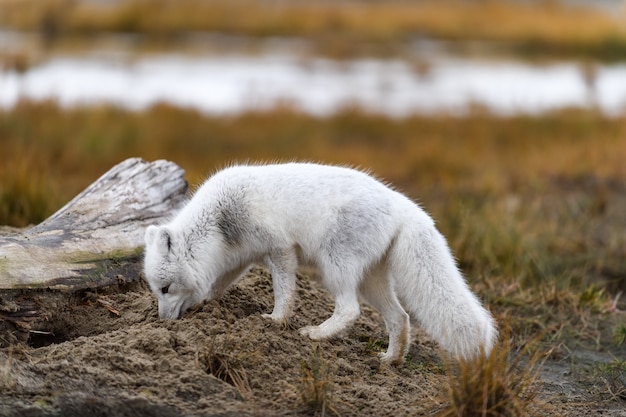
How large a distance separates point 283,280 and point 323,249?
1.22ft

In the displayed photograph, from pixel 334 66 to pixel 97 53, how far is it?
744 cm

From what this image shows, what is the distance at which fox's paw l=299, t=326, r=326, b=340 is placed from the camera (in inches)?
214

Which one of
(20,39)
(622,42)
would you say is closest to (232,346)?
(20,39)

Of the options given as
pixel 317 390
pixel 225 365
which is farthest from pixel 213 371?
pixel 317 390

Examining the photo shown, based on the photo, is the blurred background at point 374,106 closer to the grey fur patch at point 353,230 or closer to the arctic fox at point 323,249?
the arctic fox at point 323,249

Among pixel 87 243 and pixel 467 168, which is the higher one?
pixel 87 243

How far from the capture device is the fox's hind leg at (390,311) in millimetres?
5609

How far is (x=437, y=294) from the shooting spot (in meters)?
5.16

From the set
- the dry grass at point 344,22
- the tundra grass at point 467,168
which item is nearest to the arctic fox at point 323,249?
the tundra grass at point 467,168

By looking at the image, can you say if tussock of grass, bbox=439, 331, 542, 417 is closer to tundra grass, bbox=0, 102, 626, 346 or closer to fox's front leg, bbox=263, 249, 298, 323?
fox's front leg, bbox=263, 249, 298, 323

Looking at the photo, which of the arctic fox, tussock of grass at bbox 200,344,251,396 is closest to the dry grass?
the arctic fox

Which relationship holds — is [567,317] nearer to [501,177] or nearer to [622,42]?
[501,177]

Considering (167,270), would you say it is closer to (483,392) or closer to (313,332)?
(313,332)

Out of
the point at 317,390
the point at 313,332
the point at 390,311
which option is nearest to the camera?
the point at 317,390
